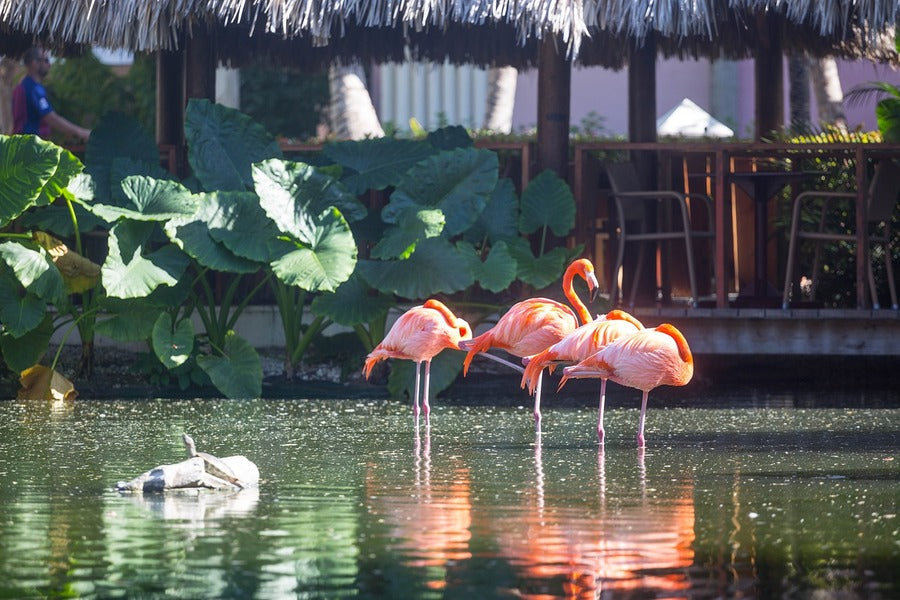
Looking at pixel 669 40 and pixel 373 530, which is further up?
pixel 669 40

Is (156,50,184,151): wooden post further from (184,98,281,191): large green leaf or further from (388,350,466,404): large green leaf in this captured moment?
(388,350,466,404): large green leaf

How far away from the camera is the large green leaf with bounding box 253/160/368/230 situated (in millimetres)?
10148

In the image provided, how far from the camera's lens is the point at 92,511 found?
5.80m

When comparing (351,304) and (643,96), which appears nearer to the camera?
(351,304)

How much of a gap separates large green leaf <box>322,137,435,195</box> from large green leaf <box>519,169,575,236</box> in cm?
88

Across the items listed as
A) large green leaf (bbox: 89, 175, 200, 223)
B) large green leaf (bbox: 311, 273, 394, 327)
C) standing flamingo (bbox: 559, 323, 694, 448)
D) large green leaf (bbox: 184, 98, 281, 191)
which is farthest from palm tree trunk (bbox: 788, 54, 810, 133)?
standing flamingo (bbox: 559, 323, 694, 448)

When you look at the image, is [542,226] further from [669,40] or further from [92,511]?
[92,511]

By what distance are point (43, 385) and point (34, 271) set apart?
0.76 m

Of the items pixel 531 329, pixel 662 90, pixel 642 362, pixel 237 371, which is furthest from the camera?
pixel 662 90

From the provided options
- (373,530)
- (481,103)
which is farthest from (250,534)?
(481,103)

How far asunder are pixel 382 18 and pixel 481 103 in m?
13.7

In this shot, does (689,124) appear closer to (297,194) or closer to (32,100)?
(32,100)

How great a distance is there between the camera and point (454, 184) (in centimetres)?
1076

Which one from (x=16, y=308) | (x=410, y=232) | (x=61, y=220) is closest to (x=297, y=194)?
(x=410, y=232)
